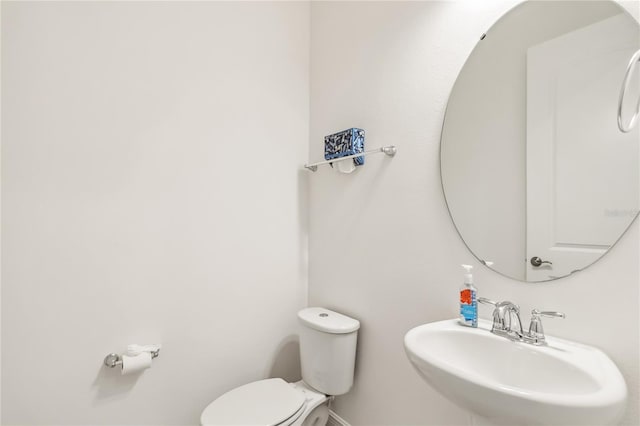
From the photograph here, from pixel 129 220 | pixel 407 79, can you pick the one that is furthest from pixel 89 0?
pixel 407 79

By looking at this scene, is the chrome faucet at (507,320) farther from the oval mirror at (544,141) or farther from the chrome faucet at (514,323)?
the oval mirror at (544,141)

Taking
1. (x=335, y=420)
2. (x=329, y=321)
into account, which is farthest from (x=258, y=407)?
(x=335, y=420)

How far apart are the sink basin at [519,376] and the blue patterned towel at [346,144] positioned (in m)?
0.81

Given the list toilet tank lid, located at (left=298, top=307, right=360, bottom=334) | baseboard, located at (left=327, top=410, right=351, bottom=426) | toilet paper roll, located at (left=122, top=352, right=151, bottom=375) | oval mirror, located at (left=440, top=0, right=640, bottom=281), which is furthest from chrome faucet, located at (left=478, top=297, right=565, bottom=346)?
toilet paper roll, located at (left=122, top=352, right=151, bottom=375)

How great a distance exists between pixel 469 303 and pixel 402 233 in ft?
1.27

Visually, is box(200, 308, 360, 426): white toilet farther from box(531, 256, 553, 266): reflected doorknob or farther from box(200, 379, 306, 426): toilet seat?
box(531, 256, 553, 266): reflected doorknob

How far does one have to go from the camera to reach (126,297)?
1224mm

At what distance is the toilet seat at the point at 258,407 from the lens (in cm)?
113

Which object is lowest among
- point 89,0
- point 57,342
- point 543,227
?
point 57,342

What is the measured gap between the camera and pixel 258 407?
1212mm

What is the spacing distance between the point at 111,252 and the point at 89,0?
0.98 metres

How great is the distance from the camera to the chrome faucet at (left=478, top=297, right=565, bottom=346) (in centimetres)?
84

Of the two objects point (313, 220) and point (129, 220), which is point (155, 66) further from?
point (313, 220)

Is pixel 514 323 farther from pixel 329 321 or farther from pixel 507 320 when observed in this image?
pixel 329 321
